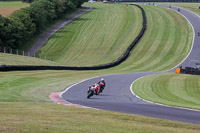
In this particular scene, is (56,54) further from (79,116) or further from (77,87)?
(79,116)

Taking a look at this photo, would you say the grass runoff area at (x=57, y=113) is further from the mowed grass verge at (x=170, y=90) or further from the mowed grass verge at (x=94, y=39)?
the mowed grass verge at (x=94, y=39)

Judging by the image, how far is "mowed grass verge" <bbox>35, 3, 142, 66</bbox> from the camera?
67750 millimetres

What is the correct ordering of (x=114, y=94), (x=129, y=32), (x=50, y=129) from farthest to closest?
(x=129, y=32)
(x=114, y=94)
(x=50, y=129)

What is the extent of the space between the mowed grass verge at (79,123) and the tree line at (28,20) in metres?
53.2

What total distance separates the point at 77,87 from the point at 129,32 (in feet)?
174

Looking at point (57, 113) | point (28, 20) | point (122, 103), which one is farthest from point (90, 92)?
point (28, 20)

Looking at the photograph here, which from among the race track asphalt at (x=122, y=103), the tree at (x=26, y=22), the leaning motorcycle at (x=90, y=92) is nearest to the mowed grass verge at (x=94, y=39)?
the tree at (x=26, y=22)

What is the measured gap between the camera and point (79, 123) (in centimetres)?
1358

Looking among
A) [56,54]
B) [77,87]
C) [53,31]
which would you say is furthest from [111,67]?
[53,31]

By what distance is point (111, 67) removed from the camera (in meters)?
55.9

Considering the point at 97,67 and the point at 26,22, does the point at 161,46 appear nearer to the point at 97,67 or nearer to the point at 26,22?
the point at 97,67

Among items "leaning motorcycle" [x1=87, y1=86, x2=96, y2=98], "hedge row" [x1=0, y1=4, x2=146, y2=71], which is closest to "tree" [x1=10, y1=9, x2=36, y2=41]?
"hedge row" [x1=0, y1=4, x2=146, y2=71]

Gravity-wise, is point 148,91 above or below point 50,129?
below

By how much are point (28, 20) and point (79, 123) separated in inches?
2736
